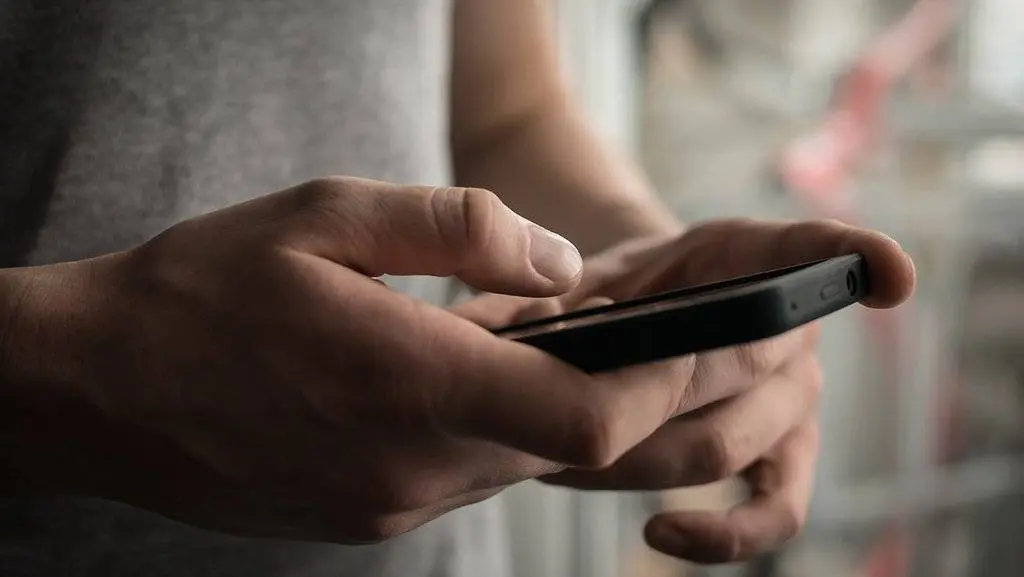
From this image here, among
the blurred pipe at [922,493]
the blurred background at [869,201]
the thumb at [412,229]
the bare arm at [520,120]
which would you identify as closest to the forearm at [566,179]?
the bare arm at [520,120]

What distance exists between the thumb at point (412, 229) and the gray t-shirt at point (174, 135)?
157mm

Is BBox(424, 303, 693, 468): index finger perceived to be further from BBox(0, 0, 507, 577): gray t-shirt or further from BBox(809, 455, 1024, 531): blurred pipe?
BBox(809, 455, 1024, 531): blurred pipe

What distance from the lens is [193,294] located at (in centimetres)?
23

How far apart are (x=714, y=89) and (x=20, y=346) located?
1.02m

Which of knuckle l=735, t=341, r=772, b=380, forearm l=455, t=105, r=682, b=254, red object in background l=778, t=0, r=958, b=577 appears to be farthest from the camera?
red object in background l=778, t=0, r=958, b=577

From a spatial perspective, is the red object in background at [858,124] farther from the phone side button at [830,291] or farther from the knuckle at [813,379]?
the phone side button at [830,291]

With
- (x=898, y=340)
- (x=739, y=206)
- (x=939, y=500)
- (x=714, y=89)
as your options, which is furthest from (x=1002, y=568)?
(x=714, y=89)

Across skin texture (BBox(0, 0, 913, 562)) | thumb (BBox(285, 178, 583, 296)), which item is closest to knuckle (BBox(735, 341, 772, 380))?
skin texture (BBox(0, 0, 913, 562))

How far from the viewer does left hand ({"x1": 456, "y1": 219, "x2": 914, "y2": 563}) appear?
0.35m

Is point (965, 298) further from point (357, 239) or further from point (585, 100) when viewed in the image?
point (357, 239)

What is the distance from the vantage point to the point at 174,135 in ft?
1.22

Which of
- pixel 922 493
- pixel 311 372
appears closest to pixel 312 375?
pixel 311 372

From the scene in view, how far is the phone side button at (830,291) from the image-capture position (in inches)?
9.8

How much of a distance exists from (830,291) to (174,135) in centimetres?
26
